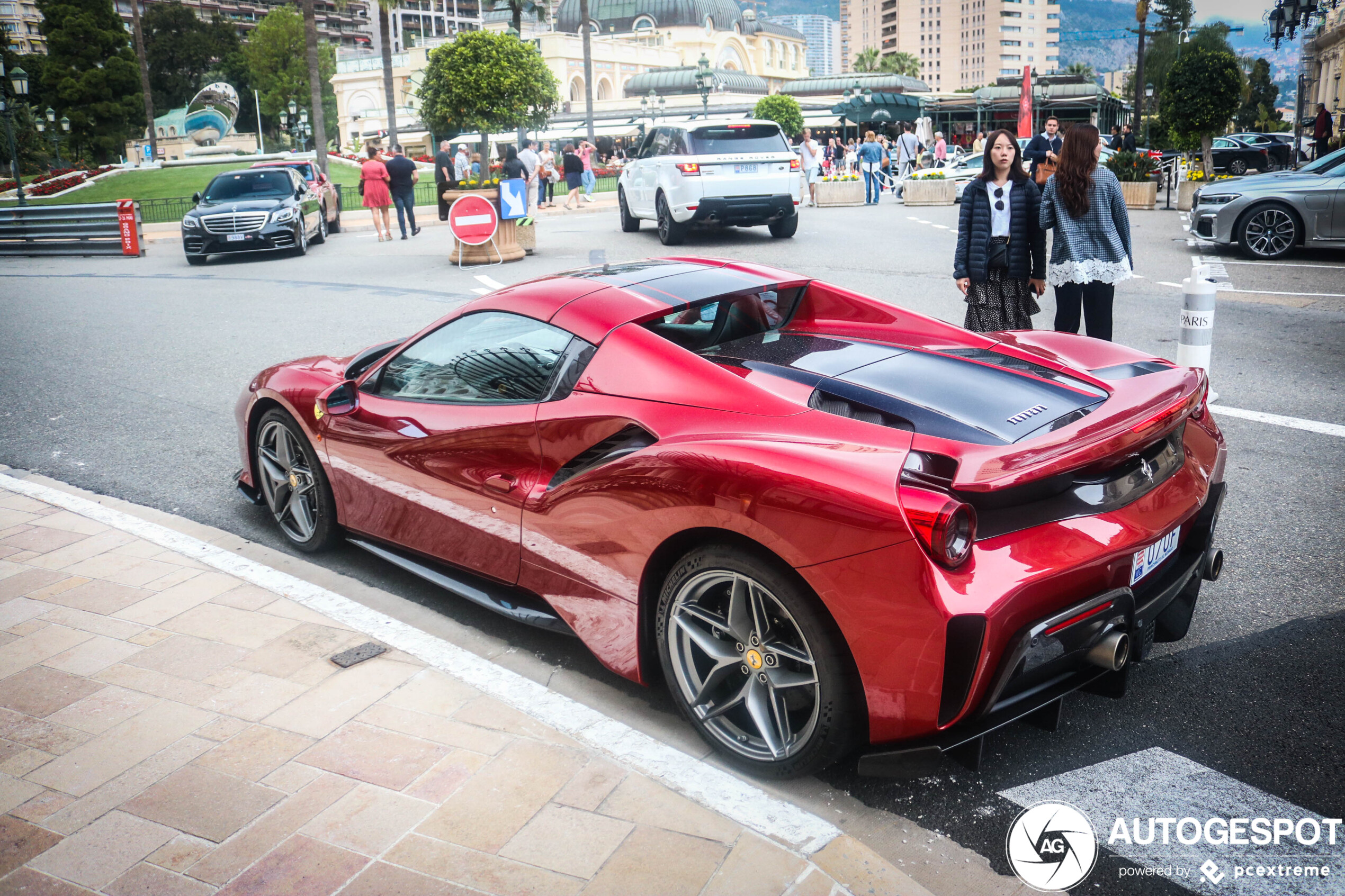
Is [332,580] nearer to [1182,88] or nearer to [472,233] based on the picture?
[472,233]

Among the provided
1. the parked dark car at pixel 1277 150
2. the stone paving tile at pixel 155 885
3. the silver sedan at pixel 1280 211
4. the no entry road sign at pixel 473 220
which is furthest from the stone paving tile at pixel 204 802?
the parked dark car at pixel 1277 150

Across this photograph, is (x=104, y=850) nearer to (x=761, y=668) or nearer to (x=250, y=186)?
(x=761, y=668)

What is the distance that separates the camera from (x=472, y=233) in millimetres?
15430

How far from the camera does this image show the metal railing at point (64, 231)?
845 inches

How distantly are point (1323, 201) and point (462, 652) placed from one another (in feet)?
43.3

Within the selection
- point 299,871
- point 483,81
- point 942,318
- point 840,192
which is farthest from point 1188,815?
point 483,81

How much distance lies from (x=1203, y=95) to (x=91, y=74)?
63.5m

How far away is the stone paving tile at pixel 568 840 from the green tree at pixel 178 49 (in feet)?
314

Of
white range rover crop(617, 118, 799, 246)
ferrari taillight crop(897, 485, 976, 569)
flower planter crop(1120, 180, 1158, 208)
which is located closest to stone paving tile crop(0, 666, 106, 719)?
ferrari taillight crop(897, 485, 976, 569)

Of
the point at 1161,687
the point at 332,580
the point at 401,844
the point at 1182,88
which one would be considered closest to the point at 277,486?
the point at 332,580

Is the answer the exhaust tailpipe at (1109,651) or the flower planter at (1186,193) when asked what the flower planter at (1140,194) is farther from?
the exhaust tailpipe at (1109,651)

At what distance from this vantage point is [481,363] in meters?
3.80

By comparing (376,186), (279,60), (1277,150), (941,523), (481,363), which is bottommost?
(941,523)

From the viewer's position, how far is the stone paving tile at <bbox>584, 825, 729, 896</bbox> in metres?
2.32
